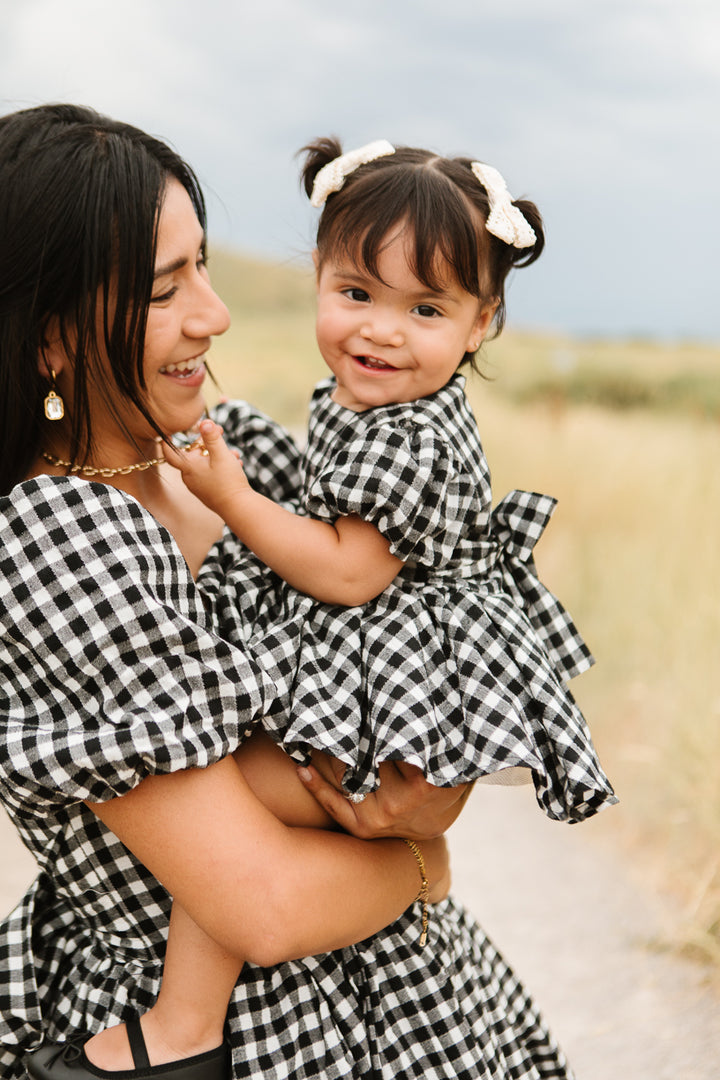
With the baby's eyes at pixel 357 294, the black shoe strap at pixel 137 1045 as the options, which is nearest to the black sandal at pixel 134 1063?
the black shoe strap at pixel 137 1045

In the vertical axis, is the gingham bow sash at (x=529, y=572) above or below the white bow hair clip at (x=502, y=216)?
below

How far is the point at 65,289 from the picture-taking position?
4.92 feet

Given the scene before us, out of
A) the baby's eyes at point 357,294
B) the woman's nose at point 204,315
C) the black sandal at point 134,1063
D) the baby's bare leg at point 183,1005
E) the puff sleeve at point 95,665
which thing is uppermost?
the baby's eyes at point 357,294

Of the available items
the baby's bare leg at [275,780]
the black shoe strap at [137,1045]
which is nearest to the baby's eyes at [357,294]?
the baby's bare leg at [275,780]

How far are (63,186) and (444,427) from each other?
27.3 inches

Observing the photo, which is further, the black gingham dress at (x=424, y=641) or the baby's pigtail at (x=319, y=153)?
the baby's pigtail at (x=319, y=153)

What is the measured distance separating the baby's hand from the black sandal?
0.77m

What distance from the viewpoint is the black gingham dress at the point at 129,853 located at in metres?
1.32

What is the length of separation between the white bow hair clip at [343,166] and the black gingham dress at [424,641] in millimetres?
461

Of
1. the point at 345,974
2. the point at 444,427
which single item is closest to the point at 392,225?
the point at 444,427

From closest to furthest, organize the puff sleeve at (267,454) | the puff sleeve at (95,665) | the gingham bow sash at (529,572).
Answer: the puff sleeve at (95,665) → the gingham bow sash at (529,572) → the puff sleeve at (267,454)

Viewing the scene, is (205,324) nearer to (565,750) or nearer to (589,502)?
(565,750)

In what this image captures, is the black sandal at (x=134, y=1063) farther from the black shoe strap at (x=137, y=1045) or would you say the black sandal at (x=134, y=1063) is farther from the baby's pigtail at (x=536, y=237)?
the baby's pigtail at (x=536, y=237)

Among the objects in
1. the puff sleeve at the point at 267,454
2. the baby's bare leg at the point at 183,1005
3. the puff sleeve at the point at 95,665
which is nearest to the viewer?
the puff sleeve at the point at 95,665
